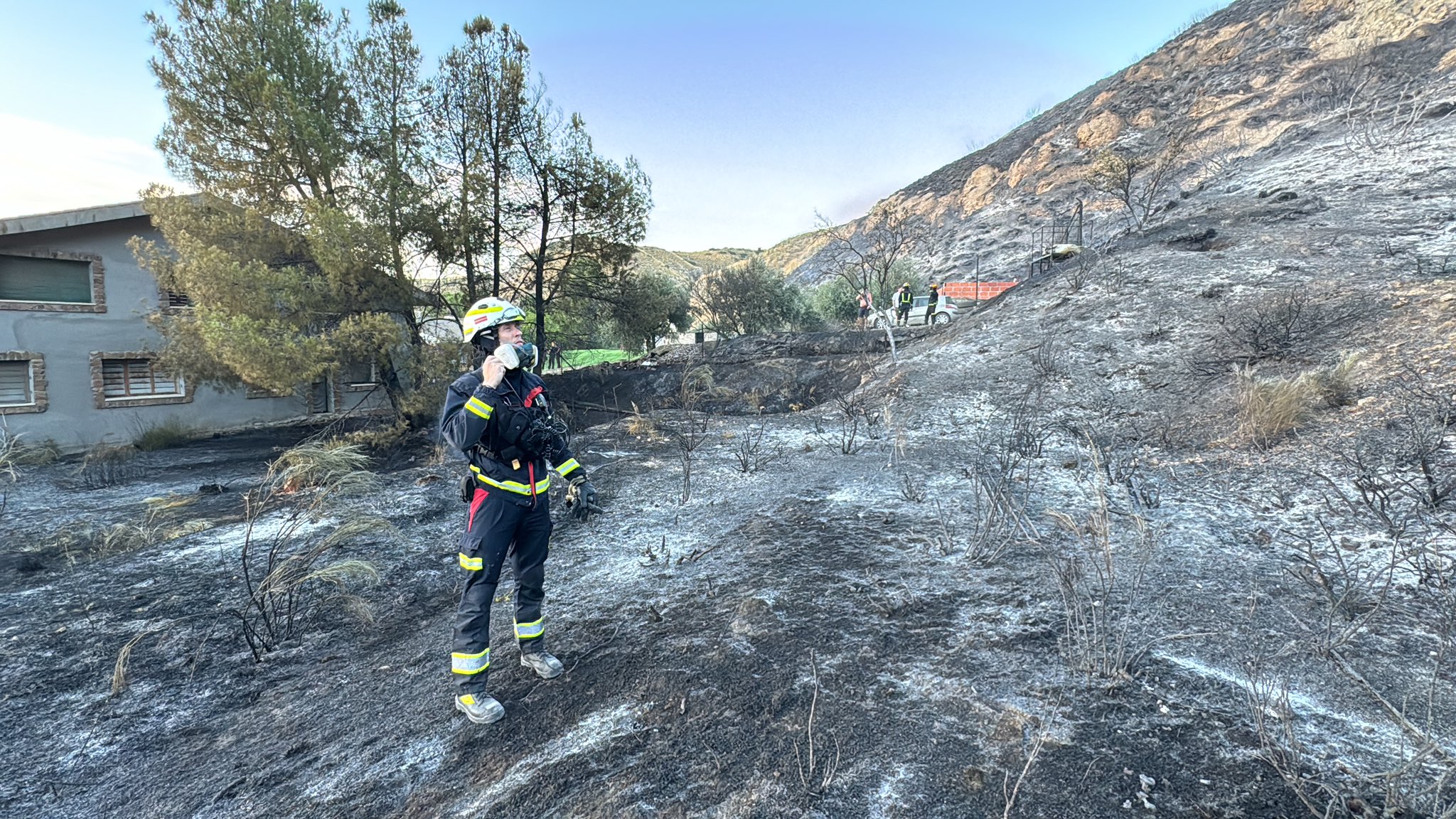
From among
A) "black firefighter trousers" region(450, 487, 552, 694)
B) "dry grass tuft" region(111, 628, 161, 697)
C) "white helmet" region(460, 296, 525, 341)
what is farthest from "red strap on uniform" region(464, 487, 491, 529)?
"dry grass tuft" region(111, 628, 161, 697)

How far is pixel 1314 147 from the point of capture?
586 inches

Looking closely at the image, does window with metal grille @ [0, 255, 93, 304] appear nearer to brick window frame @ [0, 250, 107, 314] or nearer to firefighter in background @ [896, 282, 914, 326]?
brick window frame @ [0, 250, 107, 314]

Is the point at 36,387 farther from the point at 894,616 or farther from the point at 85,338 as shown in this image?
the point at 894,616

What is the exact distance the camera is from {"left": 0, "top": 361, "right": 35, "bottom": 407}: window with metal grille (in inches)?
483

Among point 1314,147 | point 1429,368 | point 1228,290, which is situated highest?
point 1314,147

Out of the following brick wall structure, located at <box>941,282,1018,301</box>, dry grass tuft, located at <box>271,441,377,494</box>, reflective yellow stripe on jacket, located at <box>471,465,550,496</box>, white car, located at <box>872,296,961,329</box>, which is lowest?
dry grass tuft, located at <box>271,441,377,494</box>

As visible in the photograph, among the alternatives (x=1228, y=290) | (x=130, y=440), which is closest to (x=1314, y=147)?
(x=1228, y=290)

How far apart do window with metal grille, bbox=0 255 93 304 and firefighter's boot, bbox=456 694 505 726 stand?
17155 millimetres

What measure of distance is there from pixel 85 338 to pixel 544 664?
56.3ft

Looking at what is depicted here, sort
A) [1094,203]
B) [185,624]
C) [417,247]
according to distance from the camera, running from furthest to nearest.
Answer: [1094,203] < [417,247] < [185,624]

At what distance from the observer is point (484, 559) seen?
281cm

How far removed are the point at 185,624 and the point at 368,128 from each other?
11.6 metres

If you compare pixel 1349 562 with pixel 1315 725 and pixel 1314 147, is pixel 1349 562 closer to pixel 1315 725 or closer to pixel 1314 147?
pixel 1315 725

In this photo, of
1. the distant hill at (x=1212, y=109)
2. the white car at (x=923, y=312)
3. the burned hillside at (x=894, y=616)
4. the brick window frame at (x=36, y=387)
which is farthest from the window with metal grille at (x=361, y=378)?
the distant hill at (x=1212, y=109)
